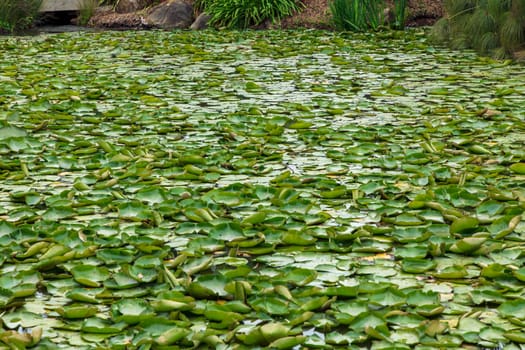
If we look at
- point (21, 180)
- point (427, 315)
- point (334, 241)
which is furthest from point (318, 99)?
point (427, 315)

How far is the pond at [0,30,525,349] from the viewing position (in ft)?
7.62

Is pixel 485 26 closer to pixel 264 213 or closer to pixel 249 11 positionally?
pixel 249 11

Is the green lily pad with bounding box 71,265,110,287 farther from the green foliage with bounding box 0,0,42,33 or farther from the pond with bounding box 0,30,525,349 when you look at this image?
the green foliage with bounding box 0,0,42,33

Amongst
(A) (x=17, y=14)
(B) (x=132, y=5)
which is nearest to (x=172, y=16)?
(B) (x=132, y=5)

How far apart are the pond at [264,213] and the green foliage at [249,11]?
429 cm

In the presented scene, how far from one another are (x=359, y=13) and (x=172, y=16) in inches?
118

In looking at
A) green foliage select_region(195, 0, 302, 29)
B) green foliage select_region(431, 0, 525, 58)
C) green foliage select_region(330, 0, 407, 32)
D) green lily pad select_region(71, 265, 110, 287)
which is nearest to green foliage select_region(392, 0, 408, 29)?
green foliage select_region(330, 0, 407, 32)

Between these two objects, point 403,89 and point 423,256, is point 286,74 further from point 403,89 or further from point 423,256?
point 423,256

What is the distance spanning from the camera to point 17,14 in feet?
36.1

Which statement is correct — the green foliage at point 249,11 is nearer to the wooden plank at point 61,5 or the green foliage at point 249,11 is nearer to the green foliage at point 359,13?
the green foliage at point 359,13

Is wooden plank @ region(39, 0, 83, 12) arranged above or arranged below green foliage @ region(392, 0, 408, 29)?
above

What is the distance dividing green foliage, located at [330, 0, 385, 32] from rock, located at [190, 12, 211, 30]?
206 centimetres

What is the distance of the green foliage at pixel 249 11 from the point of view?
1056 centimetres

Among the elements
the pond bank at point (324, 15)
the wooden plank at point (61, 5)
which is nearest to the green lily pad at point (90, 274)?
the pond bank at point (324, 15)
